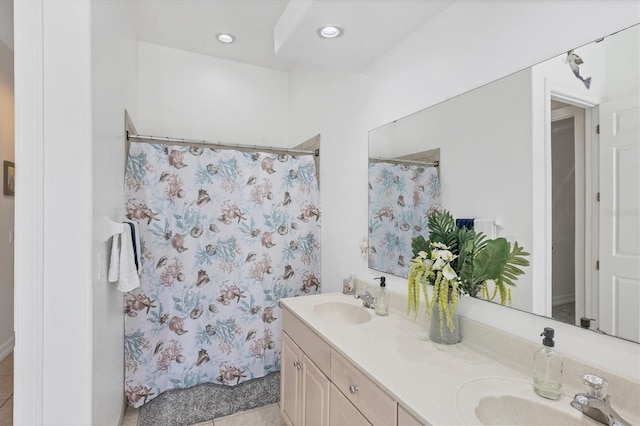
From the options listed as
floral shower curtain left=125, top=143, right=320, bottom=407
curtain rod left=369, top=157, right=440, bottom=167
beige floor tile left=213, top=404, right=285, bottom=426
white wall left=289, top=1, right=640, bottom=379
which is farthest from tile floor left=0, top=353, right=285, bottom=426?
curtain rod left=369, top=157, right=440, bottom=167

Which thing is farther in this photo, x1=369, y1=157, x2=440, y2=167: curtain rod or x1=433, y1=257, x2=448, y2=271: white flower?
x1=369, y1=157, x2=440, y2=167: curtain rod

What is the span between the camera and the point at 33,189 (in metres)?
1.07

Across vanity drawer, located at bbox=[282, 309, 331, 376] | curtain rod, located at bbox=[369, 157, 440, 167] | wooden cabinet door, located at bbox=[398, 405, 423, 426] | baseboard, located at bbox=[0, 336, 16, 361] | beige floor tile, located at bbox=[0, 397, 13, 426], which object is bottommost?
beige floor tile, located at bbox=[0, 397, 13, 426]

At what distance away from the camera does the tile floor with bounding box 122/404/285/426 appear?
2.00 m

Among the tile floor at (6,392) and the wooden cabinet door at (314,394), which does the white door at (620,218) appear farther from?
the tile floor at (6,392)

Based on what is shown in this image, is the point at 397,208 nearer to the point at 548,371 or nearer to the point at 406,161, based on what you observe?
the point at 406,161

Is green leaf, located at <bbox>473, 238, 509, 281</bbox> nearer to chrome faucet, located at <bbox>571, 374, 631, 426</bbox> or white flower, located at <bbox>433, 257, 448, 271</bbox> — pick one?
white flower, located at <bbox>433, 257, 448, 271</bbox>

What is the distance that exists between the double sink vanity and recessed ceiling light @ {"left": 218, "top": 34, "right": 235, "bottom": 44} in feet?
7.57

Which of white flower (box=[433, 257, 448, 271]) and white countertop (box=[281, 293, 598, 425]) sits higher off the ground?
white flower (box=[433, 257, 448, 271])

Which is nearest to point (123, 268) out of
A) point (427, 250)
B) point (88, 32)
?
point (88, 32)

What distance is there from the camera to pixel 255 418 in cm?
206

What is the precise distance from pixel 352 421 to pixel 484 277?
2.33ft

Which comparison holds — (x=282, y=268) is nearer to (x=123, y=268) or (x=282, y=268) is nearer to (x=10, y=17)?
(x=123, y=268)

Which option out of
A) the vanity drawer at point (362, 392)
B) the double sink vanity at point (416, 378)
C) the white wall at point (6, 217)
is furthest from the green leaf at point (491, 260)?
the white wall at point (6, 217)
